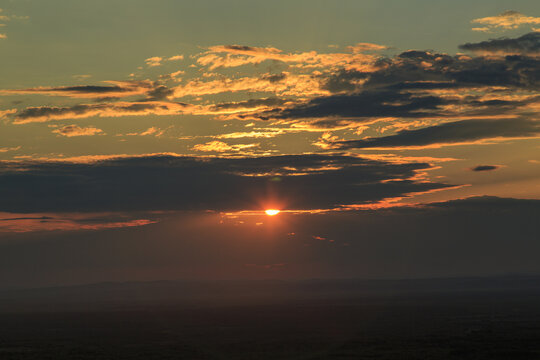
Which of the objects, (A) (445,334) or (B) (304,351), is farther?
(A) (445,334)

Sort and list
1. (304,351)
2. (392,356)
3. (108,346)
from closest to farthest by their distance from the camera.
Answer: (392,356), (304,351), (108,346)

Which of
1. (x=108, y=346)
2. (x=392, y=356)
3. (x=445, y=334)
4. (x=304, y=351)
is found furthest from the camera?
(x=445, y=334)

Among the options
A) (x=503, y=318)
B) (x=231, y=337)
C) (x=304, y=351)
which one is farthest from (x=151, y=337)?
(x=503, y=318)

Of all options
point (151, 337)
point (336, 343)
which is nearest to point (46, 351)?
point (151, 337)

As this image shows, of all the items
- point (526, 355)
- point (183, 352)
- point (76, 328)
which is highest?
point (76, 328)

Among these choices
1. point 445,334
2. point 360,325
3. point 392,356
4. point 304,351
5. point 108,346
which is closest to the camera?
point 392,356

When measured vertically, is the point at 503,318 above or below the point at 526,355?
above

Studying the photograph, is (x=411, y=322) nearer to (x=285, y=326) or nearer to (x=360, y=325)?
(x=360, y=325)

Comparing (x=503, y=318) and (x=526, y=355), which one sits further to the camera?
(x=503, y=318)

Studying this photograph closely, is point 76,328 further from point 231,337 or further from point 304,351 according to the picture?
point 304,351

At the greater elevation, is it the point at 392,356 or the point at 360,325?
the point at 360,325
